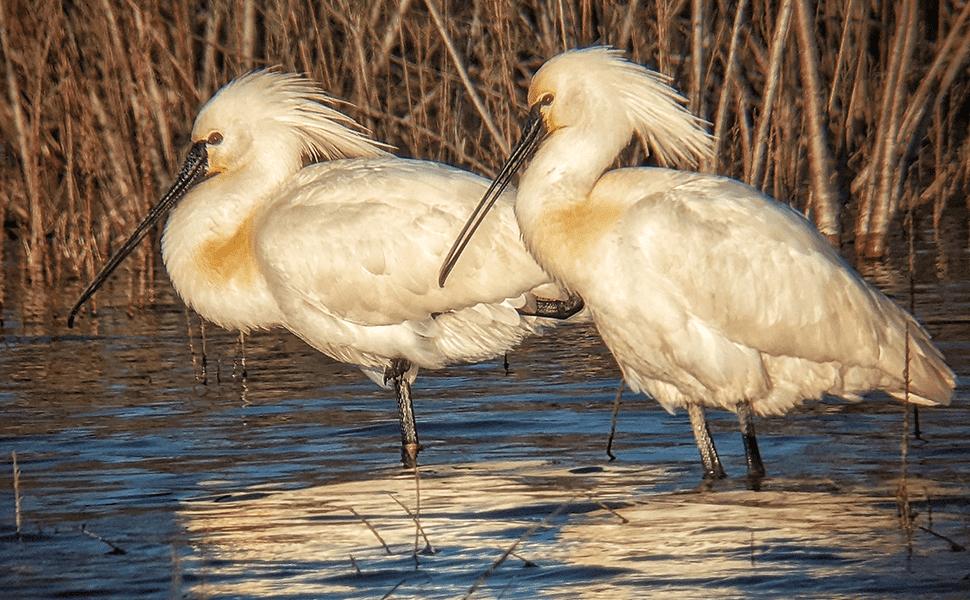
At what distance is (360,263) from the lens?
6934mm

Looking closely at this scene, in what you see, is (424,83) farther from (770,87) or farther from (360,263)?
(360,263)

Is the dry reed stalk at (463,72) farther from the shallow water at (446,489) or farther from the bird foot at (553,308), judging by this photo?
the bird foot at (553,308)

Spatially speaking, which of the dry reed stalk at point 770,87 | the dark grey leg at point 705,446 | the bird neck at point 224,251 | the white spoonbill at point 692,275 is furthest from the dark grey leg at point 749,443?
the dry reed stalk at point 770,87

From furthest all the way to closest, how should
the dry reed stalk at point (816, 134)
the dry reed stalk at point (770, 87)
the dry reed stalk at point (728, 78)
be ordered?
the dry reed stalk at point (816, 134), the dry reed stalk at point (770, 87), the dry reed stalk at point (728, 78)

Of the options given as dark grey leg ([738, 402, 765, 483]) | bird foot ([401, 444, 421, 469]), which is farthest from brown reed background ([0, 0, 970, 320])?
dark grey leg ([738, 402, 765, 483])

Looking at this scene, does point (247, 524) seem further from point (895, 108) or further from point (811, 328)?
point (895, 108)

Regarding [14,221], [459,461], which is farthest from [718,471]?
[14,221]

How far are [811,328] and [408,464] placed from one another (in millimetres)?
1901

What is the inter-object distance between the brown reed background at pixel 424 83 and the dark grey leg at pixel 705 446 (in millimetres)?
3344

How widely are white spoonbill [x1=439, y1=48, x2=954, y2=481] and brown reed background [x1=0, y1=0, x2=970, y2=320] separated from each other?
2907 millimetres

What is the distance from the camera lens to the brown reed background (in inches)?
399

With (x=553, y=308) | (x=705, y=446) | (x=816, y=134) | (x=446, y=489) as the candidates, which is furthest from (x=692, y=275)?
(x=816, y=134)

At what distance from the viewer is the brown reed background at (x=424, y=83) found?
1014 centimetres

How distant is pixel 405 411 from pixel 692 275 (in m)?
1.78
